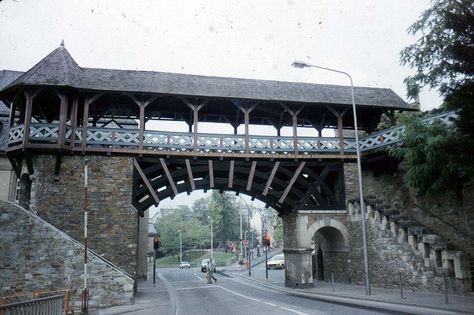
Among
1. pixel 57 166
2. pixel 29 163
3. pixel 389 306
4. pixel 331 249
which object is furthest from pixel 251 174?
pixel 29 163

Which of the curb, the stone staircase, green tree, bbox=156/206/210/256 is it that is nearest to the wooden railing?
the stone staircase

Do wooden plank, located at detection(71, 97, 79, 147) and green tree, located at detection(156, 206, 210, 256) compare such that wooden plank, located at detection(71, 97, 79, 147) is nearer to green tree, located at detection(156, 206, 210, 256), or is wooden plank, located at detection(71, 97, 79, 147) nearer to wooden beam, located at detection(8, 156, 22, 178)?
wooden beam, located at detection(8, 156, 22, 178)

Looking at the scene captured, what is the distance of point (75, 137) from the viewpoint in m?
17.9

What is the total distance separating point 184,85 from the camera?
64.0 ft

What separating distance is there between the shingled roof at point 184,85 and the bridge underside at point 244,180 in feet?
10.8

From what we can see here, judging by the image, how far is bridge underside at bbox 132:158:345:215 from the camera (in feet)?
61.3

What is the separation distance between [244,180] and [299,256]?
4.77m

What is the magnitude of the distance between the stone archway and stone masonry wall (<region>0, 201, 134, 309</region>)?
10.4 metres

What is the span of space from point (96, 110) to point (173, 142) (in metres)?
5.26

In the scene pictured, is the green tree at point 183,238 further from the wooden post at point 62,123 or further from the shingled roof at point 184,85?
the wooden post at point 62,123

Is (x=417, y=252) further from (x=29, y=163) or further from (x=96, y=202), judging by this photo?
(x=29, y=163)

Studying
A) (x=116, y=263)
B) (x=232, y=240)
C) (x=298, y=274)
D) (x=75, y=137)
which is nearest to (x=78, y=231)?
(x=116, y=263)

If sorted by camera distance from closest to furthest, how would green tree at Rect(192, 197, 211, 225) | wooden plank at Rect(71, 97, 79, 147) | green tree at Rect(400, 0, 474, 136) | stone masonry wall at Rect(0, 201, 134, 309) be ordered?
green tree at Rect(400, 0, 474, 136) → stone masonry wall at Rect(0, 201, 134, 309) → wooden plank at Rect(71, 97, 79, 147) → green tree at Rect(192, 197, 211, 225)

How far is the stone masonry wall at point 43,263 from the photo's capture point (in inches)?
548
